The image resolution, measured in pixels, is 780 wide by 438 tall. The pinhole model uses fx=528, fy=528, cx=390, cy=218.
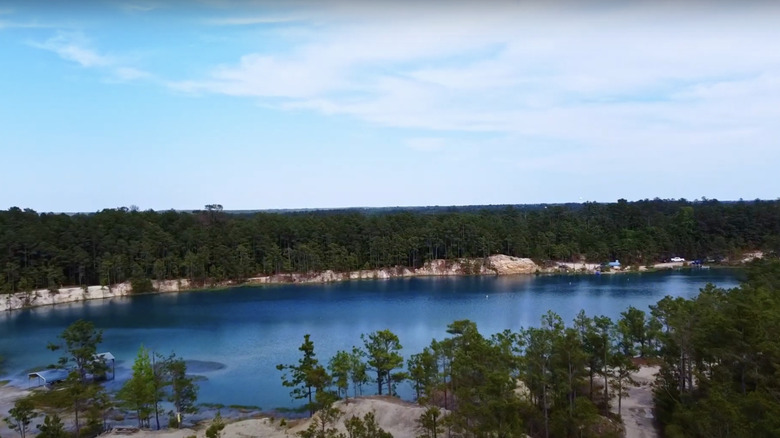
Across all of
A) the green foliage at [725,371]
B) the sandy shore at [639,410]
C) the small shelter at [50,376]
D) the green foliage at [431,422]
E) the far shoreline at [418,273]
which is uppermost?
the green foliage at [725,371]

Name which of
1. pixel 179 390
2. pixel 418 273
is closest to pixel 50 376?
pixel 179 390

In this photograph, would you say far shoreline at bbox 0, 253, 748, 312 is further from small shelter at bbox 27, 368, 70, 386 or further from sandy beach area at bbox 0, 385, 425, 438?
sandy beach area at bbox 0, 385, 425, 438

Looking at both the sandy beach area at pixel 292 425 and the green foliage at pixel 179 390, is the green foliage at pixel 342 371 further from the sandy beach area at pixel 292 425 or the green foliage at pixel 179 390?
the green foliage at pixel 179 390

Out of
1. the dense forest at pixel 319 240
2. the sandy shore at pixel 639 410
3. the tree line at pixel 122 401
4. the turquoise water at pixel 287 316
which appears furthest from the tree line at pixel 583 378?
the dense forest at pixel 319 240

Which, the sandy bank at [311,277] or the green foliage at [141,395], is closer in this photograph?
the green foliage at [141,395]

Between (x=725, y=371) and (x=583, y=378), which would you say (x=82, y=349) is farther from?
(x=725, y=371)

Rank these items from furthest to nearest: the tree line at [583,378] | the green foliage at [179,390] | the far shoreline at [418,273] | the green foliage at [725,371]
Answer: the far shoreline at [418,273], the green foliage at [179,390], the tree line at [583,378], the green foliage at [725,371]
